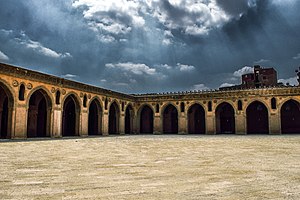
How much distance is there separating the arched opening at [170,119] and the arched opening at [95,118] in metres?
11.2

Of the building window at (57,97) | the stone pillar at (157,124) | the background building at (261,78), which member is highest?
the background building at (261,78)

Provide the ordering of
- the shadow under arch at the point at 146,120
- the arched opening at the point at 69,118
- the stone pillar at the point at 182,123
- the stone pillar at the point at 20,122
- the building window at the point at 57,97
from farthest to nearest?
the shadow under arch at the point at 146,120 → the stone pillar at the point at 182,123 → the arched opening at the point at 69,118 → the building window at the point at 57,97 → the stone pillar at the point at 20,122

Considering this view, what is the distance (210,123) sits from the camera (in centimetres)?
3288

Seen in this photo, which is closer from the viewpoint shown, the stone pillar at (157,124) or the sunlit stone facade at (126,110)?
the sunlit stone facade at (126,110)

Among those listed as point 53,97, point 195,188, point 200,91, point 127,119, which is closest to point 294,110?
point 200,91

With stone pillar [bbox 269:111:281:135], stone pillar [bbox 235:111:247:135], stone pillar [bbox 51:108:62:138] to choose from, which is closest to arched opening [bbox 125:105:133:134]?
stone pillar [bbox 51:108:62:138]

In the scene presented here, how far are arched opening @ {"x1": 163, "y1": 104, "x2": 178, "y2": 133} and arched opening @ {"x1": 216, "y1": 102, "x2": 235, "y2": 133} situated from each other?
253 inches

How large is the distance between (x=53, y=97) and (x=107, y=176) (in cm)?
1985

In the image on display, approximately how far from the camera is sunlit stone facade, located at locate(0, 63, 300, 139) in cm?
2039

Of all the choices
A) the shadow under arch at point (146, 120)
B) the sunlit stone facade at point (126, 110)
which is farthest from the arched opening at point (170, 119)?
the shadow under arch at point (146, 120)

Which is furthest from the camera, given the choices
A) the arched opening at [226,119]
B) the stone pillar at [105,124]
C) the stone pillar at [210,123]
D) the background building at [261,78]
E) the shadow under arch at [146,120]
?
the background building at [261,78]

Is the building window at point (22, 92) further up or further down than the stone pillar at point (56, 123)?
further up

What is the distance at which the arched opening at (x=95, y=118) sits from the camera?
2975 cm

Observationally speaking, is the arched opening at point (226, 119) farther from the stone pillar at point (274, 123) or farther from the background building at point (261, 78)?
the background building at point (261, 78)
